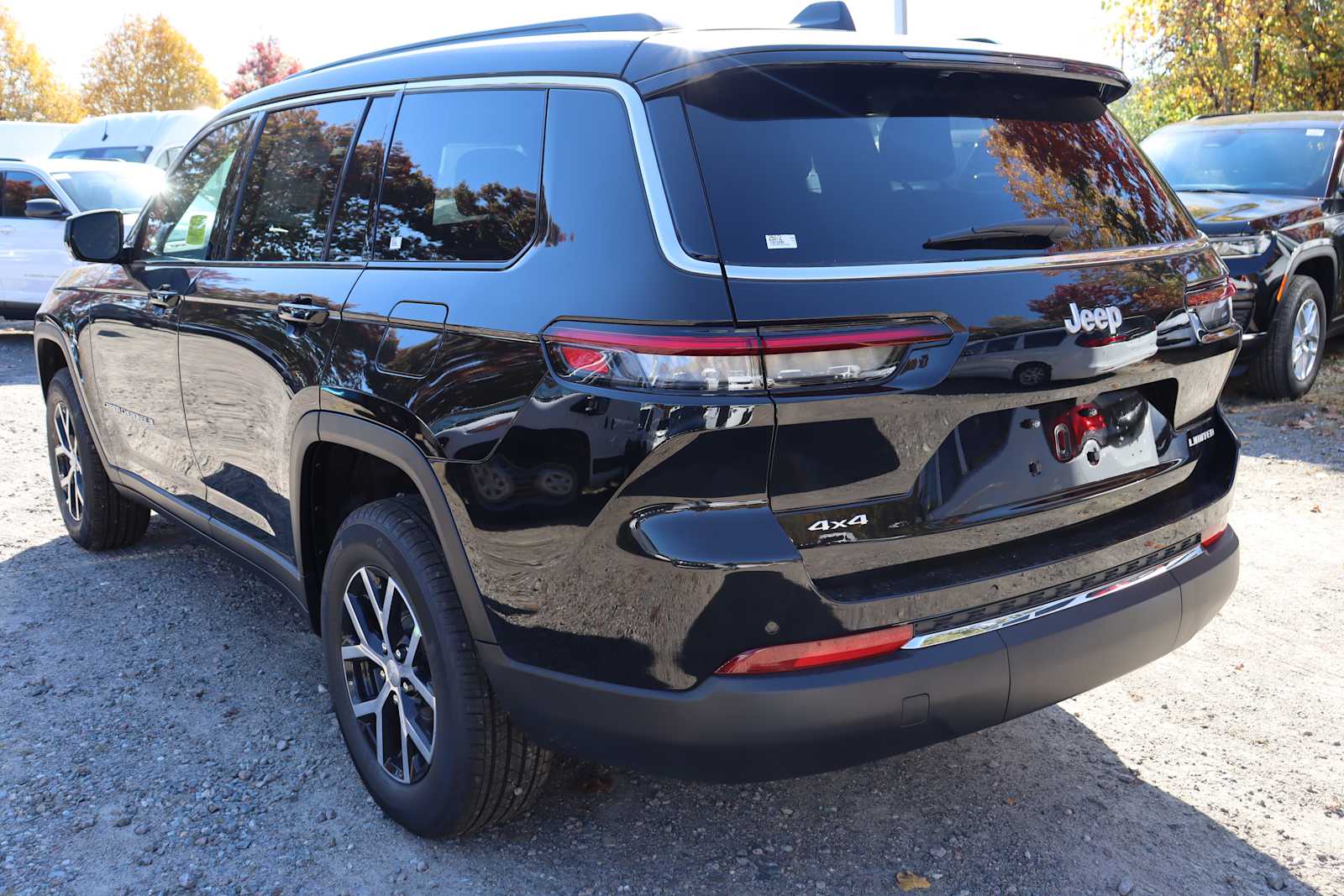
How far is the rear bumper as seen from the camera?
2.08 m

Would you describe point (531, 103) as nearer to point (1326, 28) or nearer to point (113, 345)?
point (113, 345)

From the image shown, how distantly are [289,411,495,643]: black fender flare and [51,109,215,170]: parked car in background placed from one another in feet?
52.5

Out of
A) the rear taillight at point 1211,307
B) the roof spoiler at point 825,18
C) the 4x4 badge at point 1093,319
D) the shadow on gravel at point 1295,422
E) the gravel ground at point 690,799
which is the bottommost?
the shadow on gravel at point 1295,422

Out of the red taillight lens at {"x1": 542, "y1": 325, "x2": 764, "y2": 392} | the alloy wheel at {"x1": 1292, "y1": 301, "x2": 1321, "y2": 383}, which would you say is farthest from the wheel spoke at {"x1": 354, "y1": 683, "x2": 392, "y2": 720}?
the alloy wheel at {"x1": 1292, "y1": 301, "x2": 1321, "y2": 383}

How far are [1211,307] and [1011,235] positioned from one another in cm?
64

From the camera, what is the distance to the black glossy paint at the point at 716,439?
2029mm

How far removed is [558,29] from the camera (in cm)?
278

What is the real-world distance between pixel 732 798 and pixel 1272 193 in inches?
261

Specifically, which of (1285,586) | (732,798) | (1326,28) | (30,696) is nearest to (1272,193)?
(1285,586)

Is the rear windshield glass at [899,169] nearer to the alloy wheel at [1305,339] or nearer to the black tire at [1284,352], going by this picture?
the black tire at [1284,352]

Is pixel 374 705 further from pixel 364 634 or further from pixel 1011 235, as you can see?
pixel 1011 235

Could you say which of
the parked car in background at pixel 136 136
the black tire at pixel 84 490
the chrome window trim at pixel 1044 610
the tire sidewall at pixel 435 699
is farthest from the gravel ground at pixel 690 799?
the parked car in background at pixel 136 136

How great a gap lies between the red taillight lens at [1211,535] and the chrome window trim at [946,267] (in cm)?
66

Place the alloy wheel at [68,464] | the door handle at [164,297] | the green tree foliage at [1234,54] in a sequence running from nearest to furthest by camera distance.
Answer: the door handle at [164,297] < the alloy wheel at [68,464] < the green tree foliage at [1234,54]
